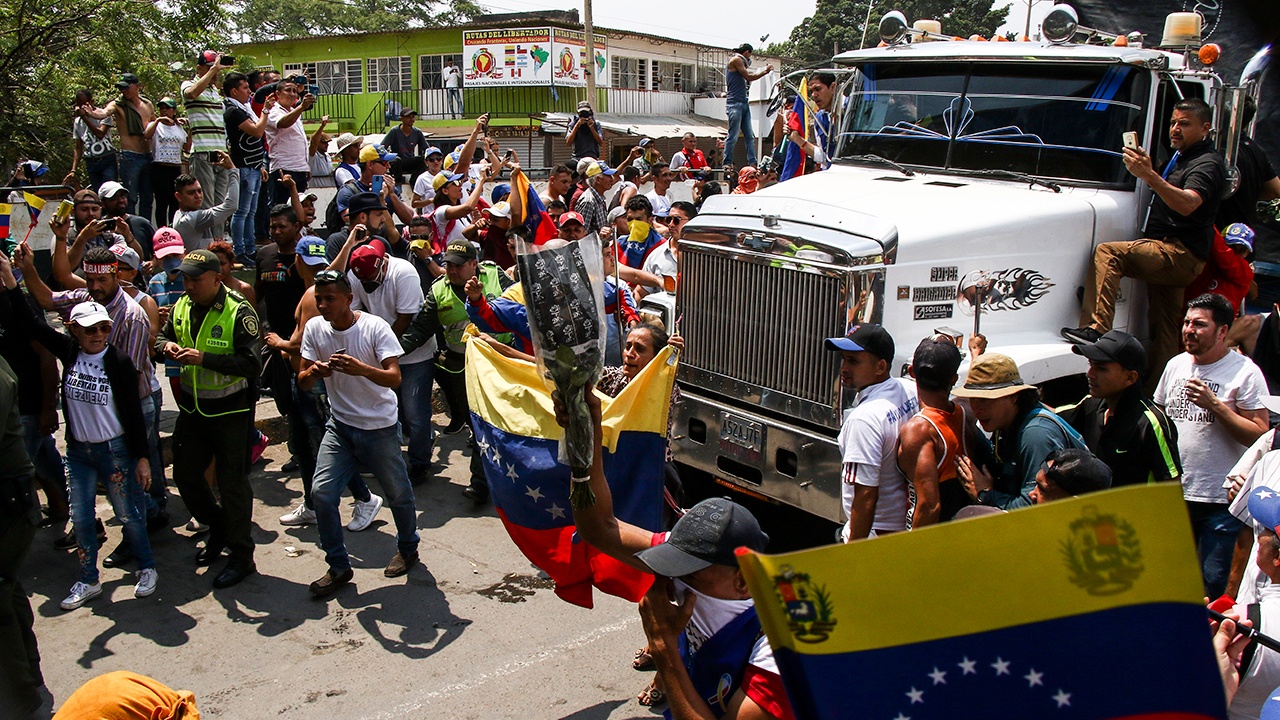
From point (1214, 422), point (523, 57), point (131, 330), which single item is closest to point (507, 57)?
point (523, 57)

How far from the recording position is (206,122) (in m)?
11.0

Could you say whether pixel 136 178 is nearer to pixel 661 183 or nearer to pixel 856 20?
pixel 661 183

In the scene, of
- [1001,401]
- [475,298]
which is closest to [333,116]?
[475,298]

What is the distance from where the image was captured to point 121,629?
19.4ft

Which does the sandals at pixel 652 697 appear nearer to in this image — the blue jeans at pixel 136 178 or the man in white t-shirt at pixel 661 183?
the man in white t-shirt at pixel 661 183

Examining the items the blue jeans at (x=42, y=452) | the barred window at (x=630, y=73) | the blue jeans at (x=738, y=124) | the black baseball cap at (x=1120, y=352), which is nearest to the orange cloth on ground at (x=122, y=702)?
the black baseball cap at (x=1120, y=352)

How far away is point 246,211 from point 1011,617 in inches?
431

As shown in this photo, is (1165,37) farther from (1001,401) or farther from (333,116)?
(333,116)

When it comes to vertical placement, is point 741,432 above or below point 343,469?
above

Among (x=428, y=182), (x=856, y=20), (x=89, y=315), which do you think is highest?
(x=856, y=20)

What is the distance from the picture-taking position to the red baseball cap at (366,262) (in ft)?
24.3

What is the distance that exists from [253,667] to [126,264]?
3323 millimetres

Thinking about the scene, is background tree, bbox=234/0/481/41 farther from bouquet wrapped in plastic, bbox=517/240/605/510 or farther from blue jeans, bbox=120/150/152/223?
bouquet wrapped in plastic, bbox=517/240/605/510

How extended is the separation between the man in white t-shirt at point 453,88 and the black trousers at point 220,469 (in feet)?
121
